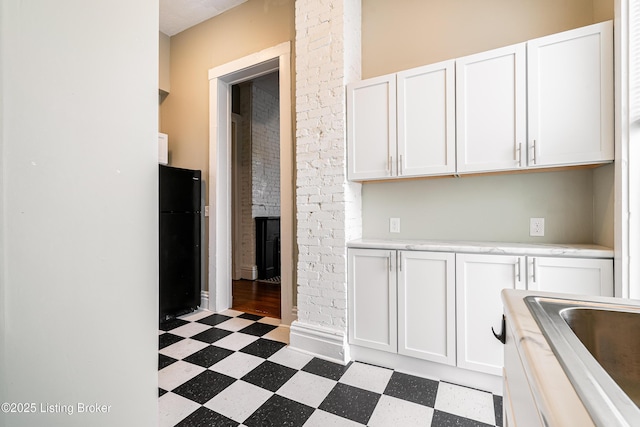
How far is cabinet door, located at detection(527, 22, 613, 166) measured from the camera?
151 centimetres

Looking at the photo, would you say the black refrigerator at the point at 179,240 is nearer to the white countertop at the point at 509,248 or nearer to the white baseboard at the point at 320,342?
the white baseboard at the point at 320,342

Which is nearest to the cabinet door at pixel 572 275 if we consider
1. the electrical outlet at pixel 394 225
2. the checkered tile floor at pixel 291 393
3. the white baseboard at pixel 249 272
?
the checkered tile floor at pixel 291 393

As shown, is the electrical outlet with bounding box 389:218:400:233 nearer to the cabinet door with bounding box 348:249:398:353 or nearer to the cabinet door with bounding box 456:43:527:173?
the cabinet door with bounding box 348:249:398:353

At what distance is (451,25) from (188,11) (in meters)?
2.87

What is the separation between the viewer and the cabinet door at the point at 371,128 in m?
2.08

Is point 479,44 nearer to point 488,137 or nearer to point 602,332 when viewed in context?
point 488,137

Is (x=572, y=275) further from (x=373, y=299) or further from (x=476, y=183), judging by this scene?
(x=373, y=299)

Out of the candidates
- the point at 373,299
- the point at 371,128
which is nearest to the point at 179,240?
the point at 373,299

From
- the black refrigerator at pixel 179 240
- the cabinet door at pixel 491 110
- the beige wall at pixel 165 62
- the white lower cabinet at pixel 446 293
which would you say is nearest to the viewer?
the white lower cabinet at pixel 446 293

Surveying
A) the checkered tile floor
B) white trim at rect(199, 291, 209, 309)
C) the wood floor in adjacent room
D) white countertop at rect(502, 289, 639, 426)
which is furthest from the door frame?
white countertop at rect(502, 289, 639, 426)

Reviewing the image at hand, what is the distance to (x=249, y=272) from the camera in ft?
15.9

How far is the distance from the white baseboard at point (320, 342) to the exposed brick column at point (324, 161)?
41 mm

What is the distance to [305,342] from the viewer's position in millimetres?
2240

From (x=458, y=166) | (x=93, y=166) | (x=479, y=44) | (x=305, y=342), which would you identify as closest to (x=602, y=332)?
(x=93, y=166)
